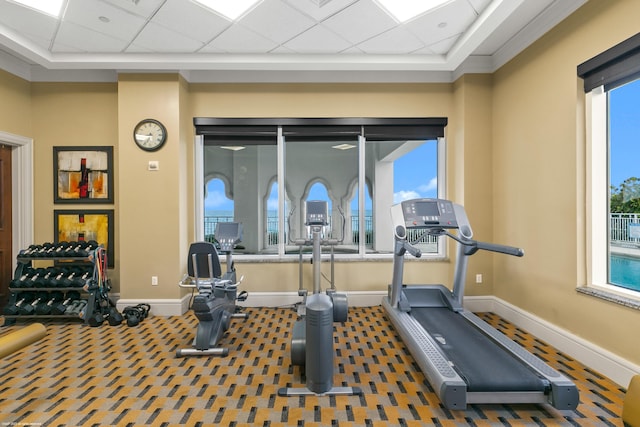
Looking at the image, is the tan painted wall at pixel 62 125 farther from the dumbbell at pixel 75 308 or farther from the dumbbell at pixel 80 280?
the dumbbell at pixel 75 308

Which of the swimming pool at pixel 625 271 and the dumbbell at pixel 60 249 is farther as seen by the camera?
the dumbbell at pixel 60 249

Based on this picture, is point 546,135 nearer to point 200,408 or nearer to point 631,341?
point 631,341

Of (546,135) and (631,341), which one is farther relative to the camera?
(546,135)

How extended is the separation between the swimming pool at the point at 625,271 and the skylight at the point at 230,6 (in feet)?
12.9

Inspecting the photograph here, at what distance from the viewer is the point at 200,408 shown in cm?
215

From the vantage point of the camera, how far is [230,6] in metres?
2.80

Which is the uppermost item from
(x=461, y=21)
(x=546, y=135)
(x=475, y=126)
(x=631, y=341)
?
(x=461, y=21)

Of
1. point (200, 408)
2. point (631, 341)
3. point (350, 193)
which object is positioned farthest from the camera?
point (350, 193)

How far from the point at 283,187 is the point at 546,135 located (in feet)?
10.4

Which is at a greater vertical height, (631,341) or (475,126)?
(475,126)

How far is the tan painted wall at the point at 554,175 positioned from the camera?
8.26 feet

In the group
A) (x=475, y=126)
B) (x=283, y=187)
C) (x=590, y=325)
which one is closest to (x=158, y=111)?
(x=283, y=187)

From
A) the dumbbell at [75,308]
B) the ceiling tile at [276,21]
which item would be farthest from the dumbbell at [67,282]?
the ceiling tile at [276,21]

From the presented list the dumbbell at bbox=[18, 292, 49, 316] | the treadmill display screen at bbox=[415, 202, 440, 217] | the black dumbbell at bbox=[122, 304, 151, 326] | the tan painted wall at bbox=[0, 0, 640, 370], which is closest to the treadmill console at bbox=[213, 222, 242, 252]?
the tan painted wall at bbox=[0, 0, 640, 370]
